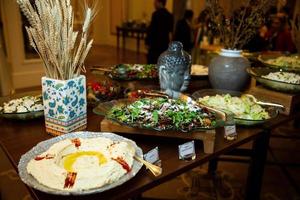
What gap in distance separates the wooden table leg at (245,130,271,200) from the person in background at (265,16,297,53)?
7.59ft

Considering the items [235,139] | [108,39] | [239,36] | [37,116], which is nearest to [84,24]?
[37,116]

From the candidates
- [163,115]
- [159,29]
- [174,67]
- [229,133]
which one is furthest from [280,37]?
[163,115]

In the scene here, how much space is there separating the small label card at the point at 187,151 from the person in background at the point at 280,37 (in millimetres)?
2837

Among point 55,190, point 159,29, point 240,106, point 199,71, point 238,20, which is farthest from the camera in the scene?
point 159,29

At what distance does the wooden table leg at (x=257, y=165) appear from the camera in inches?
50.3

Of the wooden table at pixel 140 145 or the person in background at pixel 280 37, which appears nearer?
the wooden table at pixel 140 145

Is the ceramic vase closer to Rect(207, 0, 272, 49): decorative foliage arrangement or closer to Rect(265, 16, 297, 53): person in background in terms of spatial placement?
Rect(207, 0, 272, 49): decorative foliage arrangement

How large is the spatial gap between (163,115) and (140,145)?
0.12 meters

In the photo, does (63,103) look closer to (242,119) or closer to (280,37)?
(242,119)

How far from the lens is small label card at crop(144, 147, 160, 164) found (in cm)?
81

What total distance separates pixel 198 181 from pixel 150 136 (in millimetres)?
1293

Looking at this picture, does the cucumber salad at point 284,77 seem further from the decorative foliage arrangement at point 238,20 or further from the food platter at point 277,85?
the decorative foliage arrangement at point 238,20

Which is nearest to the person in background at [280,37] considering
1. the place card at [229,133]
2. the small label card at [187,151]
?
the place card at [229,133]

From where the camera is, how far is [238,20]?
4.80 feet
